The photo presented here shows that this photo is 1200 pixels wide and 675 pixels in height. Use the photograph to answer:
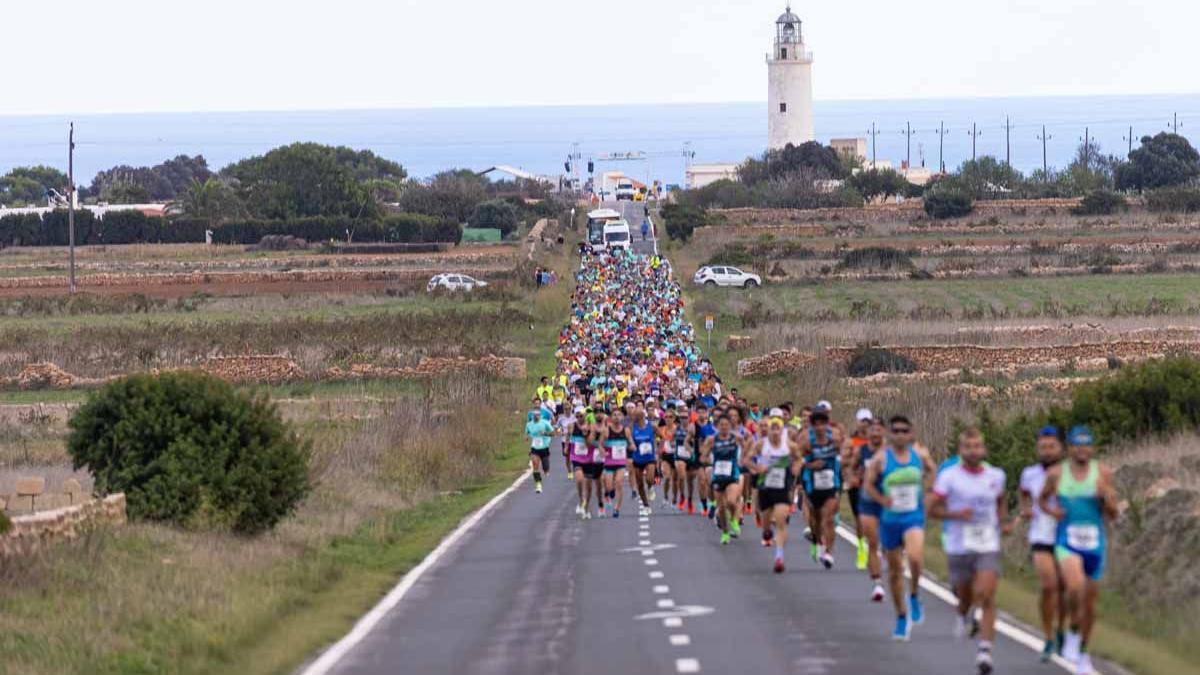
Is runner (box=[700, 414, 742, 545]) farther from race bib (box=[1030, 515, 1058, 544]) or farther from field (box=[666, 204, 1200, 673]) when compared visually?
race bib (box=[1030, 515, 1058, 544])

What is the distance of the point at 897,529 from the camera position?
56.3 ft

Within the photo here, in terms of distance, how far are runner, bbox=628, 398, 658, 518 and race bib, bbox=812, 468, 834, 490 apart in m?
7.88

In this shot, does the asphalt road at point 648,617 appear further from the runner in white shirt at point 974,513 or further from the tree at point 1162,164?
the tree at point 1162,164

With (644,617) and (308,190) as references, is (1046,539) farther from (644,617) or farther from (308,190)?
(308,190)

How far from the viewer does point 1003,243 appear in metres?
108

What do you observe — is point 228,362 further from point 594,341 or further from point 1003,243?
point 1003,243

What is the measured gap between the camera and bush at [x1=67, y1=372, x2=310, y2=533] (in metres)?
25.3

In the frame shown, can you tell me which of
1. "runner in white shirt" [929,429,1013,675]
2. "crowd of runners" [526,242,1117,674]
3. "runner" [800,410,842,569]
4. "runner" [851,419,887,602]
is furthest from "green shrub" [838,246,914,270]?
"runner in white shirt" [929,429,1013,675]

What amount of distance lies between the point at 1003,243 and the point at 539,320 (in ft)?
128

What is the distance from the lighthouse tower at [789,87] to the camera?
6880 inches

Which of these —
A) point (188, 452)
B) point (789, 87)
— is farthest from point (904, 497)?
point (789, 87)

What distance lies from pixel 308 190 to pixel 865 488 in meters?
139

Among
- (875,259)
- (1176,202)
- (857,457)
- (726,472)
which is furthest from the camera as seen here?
(1176,202)

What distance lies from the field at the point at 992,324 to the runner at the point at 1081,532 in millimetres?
1030
